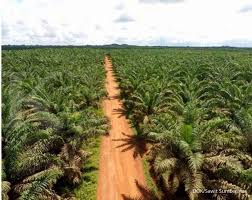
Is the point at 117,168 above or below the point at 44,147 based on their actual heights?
below

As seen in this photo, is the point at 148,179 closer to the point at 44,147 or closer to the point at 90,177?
the point at 90,177

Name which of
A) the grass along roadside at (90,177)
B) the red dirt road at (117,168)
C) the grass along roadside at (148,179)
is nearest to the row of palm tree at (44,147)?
the grass along roadside at (90,177)

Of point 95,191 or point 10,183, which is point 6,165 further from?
point 95,191

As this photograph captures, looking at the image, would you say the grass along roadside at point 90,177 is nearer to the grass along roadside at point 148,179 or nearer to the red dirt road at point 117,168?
the red dirt road at point 117,168

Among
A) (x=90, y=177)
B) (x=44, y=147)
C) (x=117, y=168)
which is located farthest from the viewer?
(x=117, y=168)

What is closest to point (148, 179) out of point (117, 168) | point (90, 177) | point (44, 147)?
point (117, 168)

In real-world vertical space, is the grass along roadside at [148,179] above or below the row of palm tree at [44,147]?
below

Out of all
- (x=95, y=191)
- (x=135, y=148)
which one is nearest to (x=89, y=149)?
(x=135, y=148)

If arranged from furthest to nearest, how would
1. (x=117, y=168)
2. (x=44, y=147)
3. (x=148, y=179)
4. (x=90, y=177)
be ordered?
(x=117, y=168) → (x=90, y=177) → (x=148, y=179) → (x=44, y=147)

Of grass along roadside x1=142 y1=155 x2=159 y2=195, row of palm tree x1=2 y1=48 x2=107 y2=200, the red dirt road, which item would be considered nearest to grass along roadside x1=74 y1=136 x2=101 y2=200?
the red dirt road

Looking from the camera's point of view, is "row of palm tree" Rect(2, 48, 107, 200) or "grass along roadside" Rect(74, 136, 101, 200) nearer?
"row of palm tree" Rect(2, 48, 107, 200)

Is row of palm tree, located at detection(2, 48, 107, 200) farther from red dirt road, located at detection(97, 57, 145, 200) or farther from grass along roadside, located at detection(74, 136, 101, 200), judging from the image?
red dirt road, located at detection(97, 57, 145, 200)

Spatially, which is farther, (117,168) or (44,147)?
(117,168)
